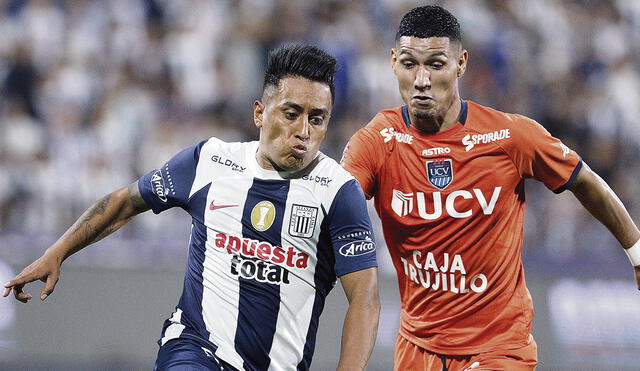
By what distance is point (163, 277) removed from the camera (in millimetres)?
8742

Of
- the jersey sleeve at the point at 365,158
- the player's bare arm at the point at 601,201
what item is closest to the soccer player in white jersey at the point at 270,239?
the jersey sleeve at the point at 365,158

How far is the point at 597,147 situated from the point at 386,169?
6500 millimetres

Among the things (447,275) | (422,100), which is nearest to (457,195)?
(447,275)

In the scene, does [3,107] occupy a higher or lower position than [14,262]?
higher

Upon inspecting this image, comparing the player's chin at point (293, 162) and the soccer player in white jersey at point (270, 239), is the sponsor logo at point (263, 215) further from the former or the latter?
the player's chin at point (293, 162)

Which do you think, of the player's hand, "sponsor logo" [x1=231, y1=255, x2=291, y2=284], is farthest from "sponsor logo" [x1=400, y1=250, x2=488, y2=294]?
the player's hand

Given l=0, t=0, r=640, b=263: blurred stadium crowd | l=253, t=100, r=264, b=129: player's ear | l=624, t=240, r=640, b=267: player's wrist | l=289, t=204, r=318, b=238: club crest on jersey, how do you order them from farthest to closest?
1. l=0, t=0, r=640, b=263: blurred stadium crowd
2. l=624, t=240, r=640, b=267: player's wrist
3. l=253, t=100, r=264, b=129: player's ear
4. l=289, t=204, r=318, b=238: club crest on jersey

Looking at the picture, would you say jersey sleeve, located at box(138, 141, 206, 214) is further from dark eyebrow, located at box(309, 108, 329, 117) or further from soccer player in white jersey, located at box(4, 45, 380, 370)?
dark eyebrow, located at box(309, 108, 329, 117)

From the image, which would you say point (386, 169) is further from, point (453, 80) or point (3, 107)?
point (3, 107)

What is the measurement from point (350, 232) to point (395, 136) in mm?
1147

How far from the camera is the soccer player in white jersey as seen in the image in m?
4.38

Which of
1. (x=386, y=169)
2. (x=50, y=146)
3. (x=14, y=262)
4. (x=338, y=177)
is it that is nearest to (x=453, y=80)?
(x=386, y=169)

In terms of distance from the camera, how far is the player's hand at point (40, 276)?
4.41m

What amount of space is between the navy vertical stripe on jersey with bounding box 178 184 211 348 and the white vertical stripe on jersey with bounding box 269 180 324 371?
371 millimetres
